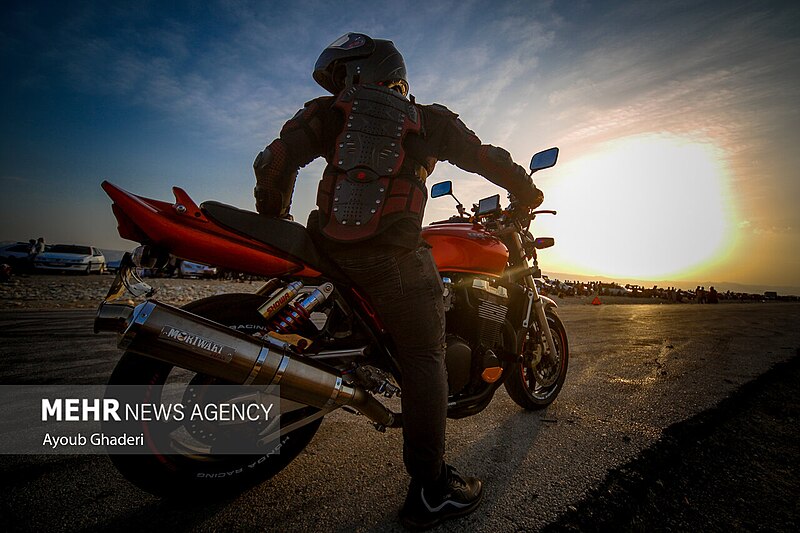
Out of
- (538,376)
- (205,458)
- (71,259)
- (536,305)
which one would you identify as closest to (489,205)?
(536,305)

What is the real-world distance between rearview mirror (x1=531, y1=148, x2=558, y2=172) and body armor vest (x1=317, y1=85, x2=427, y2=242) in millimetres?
1315

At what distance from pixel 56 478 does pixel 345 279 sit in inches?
68.9

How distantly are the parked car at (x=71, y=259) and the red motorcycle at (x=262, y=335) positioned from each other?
2349cm

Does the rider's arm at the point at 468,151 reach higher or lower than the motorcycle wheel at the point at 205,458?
higher

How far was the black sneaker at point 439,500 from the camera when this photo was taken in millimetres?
1580

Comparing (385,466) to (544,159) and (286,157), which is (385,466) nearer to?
(286,157)

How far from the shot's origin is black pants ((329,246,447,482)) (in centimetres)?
165

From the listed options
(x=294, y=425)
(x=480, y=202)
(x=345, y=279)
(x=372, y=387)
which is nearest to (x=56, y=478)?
(x=294, y=425)

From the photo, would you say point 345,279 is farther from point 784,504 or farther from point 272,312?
point 784,504

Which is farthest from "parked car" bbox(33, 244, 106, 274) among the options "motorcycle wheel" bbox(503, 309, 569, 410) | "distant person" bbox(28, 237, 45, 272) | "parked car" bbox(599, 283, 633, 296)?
"parked car" bbox(599, 283, 633, 296)

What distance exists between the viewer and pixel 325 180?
5.69ft

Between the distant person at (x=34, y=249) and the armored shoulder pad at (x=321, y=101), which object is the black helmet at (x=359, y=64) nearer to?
the armored shoulder pad at (x=321, y=101)

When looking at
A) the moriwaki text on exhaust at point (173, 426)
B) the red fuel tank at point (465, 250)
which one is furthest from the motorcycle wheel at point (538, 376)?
the moriwaki text on exhaust at point (173, 426)

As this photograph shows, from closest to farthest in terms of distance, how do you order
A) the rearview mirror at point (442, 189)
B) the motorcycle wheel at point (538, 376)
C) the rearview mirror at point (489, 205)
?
the motorcycle wheel at point (538, 376) < the rearview mirror at point (489, 205) < the rearview mirror at point (442, 189)
